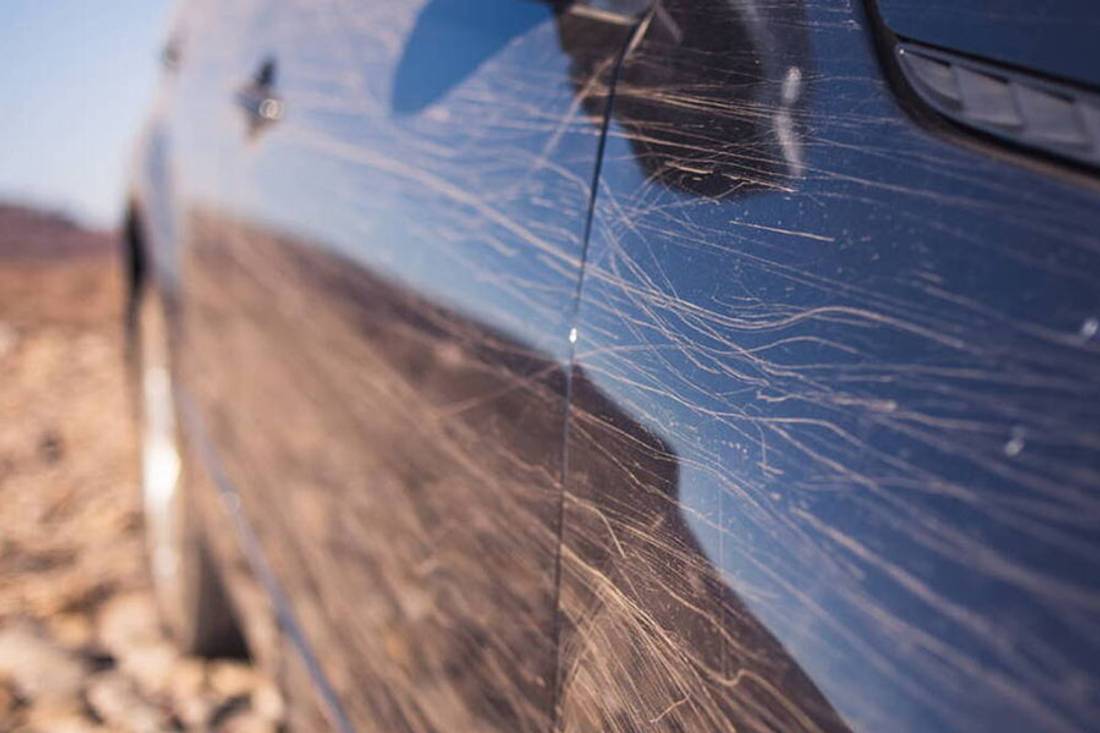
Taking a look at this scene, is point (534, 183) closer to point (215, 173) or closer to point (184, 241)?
point (215, 173)

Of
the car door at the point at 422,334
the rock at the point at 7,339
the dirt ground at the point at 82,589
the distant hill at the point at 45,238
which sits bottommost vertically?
the distant hill at the point at 45,238

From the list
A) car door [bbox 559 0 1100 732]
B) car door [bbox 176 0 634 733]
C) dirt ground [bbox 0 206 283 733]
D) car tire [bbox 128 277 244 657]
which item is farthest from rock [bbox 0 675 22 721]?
car door [bbox 559 0 1100 732]

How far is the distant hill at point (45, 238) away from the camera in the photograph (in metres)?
15.3

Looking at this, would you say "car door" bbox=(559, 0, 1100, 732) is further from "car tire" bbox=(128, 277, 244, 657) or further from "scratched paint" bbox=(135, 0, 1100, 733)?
"car tire" bbox=(128, 277, 244, 657)

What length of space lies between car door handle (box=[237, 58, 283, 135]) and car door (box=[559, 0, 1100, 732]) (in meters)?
1.11

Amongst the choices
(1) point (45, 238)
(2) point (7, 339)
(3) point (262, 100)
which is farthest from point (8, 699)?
(1) point (45, 238)

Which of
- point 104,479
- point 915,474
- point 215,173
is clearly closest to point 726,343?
point 915,474

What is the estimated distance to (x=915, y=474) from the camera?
676 millimetres

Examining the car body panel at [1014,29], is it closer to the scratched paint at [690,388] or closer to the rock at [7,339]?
the scratched paint at [690,388]

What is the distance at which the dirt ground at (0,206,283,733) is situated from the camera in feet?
9.64

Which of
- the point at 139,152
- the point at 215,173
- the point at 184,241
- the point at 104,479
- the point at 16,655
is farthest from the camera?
the point at 104,479

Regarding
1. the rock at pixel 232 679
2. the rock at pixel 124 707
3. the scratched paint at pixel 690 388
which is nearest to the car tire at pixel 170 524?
the rock at pixel 232 679

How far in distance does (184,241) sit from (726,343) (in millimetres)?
2203

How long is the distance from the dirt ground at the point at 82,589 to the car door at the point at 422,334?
0.69m
